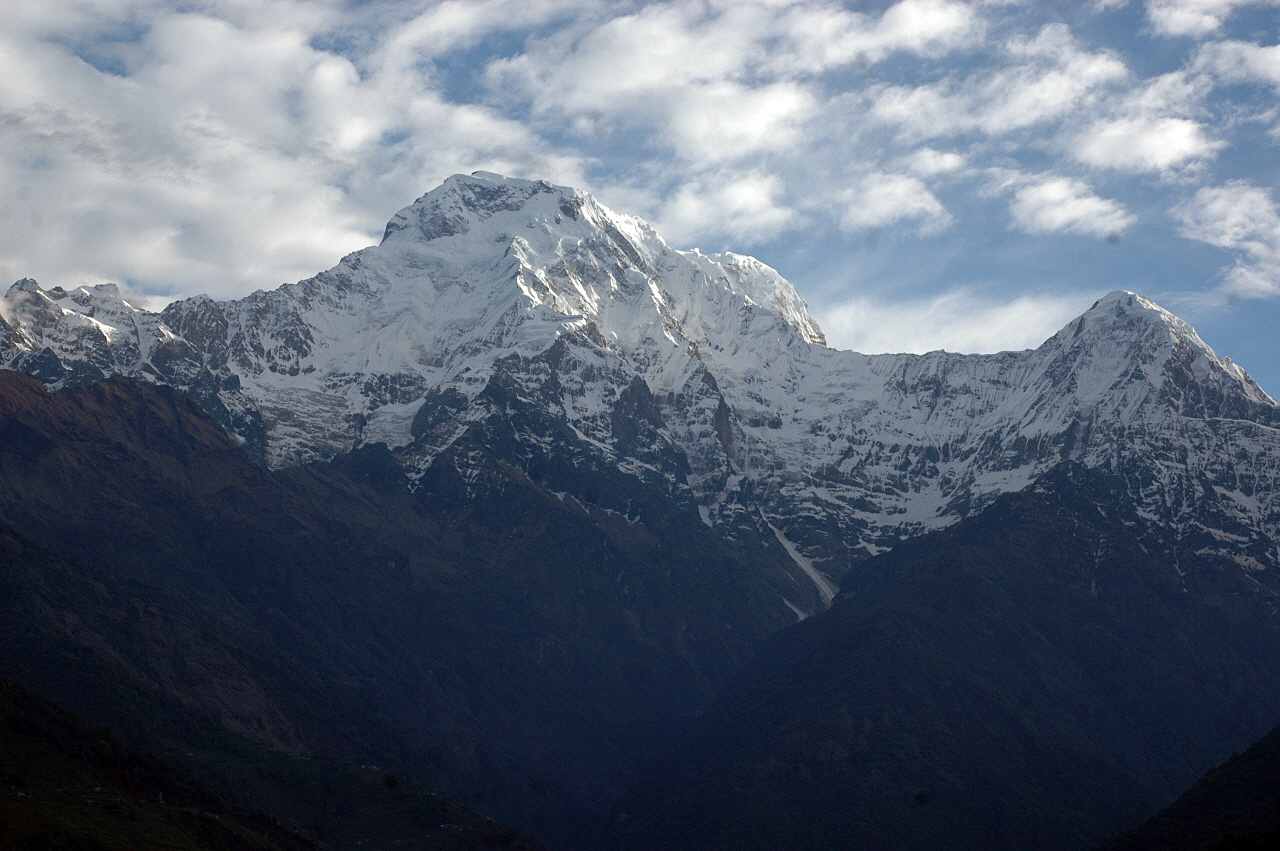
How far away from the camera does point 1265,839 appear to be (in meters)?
150

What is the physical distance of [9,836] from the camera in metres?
200

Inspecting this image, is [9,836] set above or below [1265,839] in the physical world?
above

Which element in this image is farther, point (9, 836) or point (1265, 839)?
point (9, 836)

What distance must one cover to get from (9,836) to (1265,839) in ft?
484
